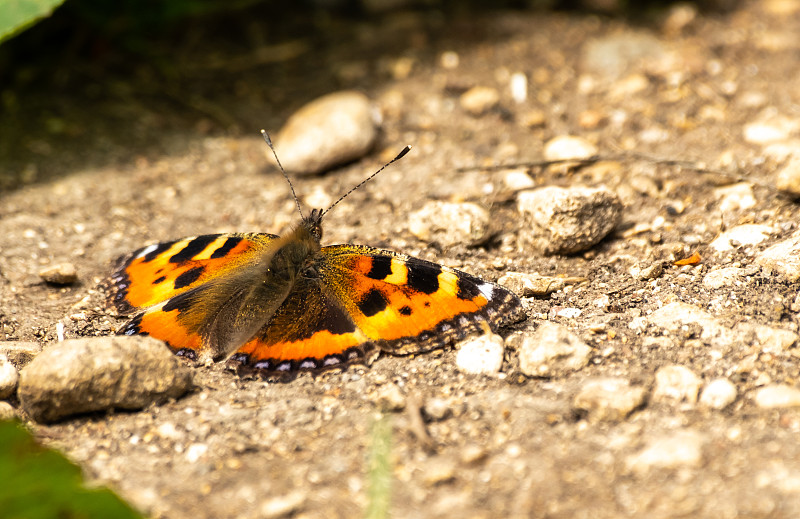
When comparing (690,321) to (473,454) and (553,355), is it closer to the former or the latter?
(553,355)

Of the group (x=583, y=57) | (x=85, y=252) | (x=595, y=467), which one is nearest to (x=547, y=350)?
(x=595, y=467)

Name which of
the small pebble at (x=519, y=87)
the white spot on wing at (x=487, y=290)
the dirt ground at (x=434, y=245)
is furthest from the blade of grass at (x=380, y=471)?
the small pebble at (x=519, y=87)

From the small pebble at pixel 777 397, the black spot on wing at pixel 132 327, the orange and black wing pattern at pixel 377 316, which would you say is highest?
the black spot on wing at pixel 132 327

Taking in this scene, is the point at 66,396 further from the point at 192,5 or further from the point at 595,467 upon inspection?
the point at 192,5

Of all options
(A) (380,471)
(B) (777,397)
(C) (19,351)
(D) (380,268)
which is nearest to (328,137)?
(D) (380,268)

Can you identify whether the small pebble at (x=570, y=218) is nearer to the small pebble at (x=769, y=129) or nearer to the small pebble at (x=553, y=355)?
the small pebble at (x=553, y=355)

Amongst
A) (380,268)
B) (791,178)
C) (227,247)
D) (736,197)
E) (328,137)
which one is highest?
(328,137)
